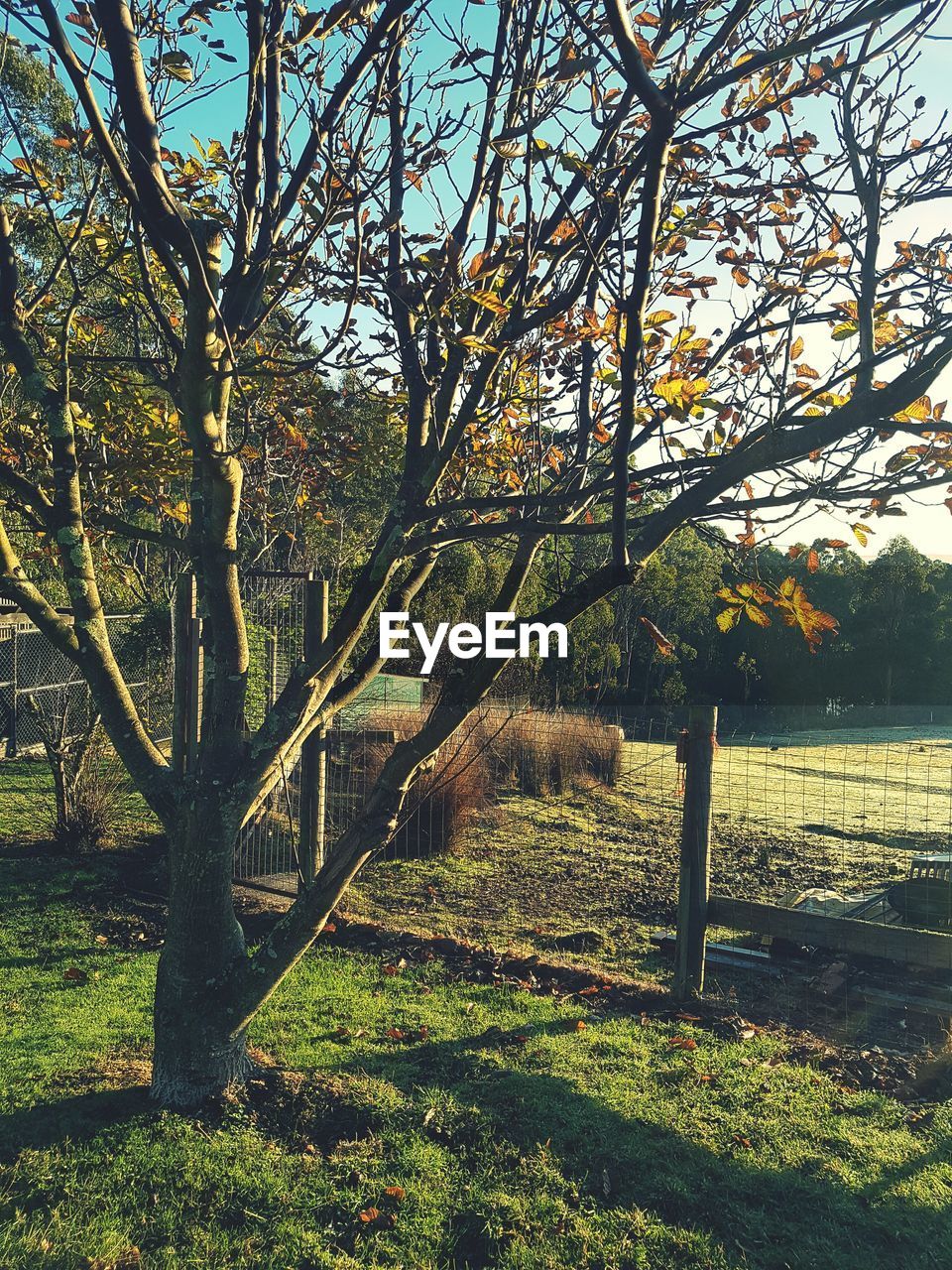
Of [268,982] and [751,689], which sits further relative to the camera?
[751,689]

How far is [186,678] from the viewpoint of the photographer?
19.5 feet

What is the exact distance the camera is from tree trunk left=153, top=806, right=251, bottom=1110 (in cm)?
358

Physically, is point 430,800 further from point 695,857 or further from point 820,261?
point 820,261

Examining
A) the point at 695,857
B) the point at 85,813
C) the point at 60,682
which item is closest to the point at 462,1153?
the point at 695,857

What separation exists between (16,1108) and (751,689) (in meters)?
28.7

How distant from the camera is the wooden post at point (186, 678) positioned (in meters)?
5.82

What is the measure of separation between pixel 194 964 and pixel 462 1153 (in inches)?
50.1

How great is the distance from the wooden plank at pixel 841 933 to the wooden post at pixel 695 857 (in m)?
0.14

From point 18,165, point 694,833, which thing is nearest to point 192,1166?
point 694,833

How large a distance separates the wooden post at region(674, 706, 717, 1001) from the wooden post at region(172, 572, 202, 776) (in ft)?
10.2

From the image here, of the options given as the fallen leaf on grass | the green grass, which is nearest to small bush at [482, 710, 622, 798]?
the fallen leaf on grass

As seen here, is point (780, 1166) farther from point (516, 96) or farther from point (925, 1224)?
point (516, 96)

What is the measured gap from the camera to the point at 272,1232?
2.94 m

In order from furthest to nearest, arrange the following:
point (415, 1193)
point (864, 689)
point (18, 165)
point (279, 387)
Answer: point (864, 689) < point (279, 387) < point (18, 165) < point (415, 1193)
